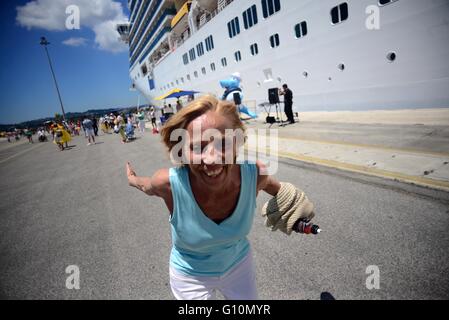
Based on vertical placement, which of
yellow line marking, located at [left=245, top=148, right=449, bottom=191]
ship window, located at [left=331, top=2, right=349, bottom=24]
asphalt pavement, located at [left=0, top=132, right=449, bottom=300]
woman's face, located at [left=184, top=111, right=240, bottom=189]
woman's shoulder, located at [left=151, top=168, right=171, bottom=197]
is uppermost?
ship window, located at [left=331, top=2, right=349, bottom=24]

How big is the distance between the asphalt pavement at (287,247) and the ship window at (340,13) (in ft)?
32.9

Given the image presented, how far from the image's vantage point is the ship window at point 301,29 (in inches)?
535

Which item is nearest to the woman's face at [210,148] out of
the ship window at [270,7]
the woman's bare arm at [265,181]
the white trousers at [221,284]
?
the woman's bare arm at [265,181]

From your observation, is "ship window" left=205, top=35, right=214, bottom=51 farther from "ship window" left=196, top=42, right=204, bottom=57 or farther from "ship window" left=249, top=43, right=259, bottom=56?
"ship window" left=249, top=43, right=259, bottom=56

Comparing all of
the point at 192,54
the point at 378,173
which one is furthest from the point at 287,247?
the point at 192,54

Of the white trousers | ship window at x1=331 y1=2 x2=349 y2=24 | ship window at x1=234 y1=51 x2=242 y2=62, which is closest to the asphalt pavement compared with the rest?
the white trousers

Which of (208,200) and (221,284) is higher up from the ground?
(208,200)

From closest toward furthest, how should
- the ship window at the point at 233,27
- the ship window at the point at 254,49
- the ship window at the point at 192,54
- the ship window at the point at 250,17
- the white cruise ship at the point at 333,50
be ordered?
1. the white cruise ship at the point at 333,50
2. the ship window at the point at 250,17
3. the ship window at the point at 254,49
4. the ship window at the point at 233,27
5. the ship window at the point at 192,54

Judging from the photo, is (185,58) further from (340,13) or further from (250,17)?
(340,13)

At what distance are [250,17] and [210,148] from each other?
61.4 ft

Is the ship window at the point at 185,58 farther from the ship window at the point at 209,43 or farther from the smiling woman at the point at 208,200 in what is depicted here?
the smiling woman at the point at 208,200

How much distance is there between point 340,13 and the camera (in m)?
11.6

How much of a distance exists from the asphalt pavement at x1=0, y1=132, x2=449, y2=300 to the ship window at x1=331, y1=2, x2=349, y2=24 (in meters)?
10.0

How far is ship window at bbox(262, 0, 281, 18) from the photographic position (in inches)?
577
